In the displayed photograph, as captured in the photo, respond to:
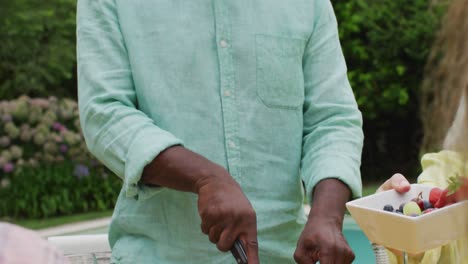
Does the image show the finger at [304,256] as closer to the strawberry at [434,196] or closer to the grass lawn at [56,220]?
the strawberry at [434,196]

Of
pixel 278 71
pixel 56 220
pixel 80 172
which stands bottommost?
pixel 56 220

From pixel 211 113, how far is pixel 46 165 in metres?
7.62

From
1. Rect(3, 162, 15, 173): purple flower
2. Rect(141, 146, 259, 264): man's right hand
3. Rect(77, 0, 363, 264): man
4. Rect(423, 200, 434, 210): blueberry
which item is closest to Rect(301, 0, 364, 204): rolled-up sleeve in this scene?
Rect(77, 0, 363, 264): man

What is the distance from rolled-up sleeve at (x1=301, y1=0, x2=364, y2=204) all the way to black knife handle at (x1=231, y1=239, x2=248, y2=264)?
0.25 m

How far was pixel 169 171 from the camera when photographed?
1.49 metres

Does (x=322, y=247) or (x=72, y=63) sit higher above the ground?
(x=322, y=247)

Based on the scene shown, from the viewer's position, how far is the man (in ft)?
5.22

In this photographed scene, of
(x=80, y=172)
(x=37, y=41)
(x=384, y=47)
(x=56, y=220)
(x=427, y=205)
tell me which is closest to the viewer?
(x=427, y=205)

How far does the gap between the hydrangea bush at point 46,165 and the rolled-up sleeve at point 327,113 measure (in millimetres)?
7270

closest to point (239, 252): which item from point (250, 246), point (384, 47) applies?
point (250, 246)

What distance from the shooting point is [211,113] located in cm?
164

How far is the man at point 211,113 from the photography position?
5.22ft

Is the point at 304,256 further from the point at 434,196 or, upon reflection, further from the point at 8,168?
the point at 8,168

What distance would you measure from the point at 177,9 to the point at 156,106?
0.19m
